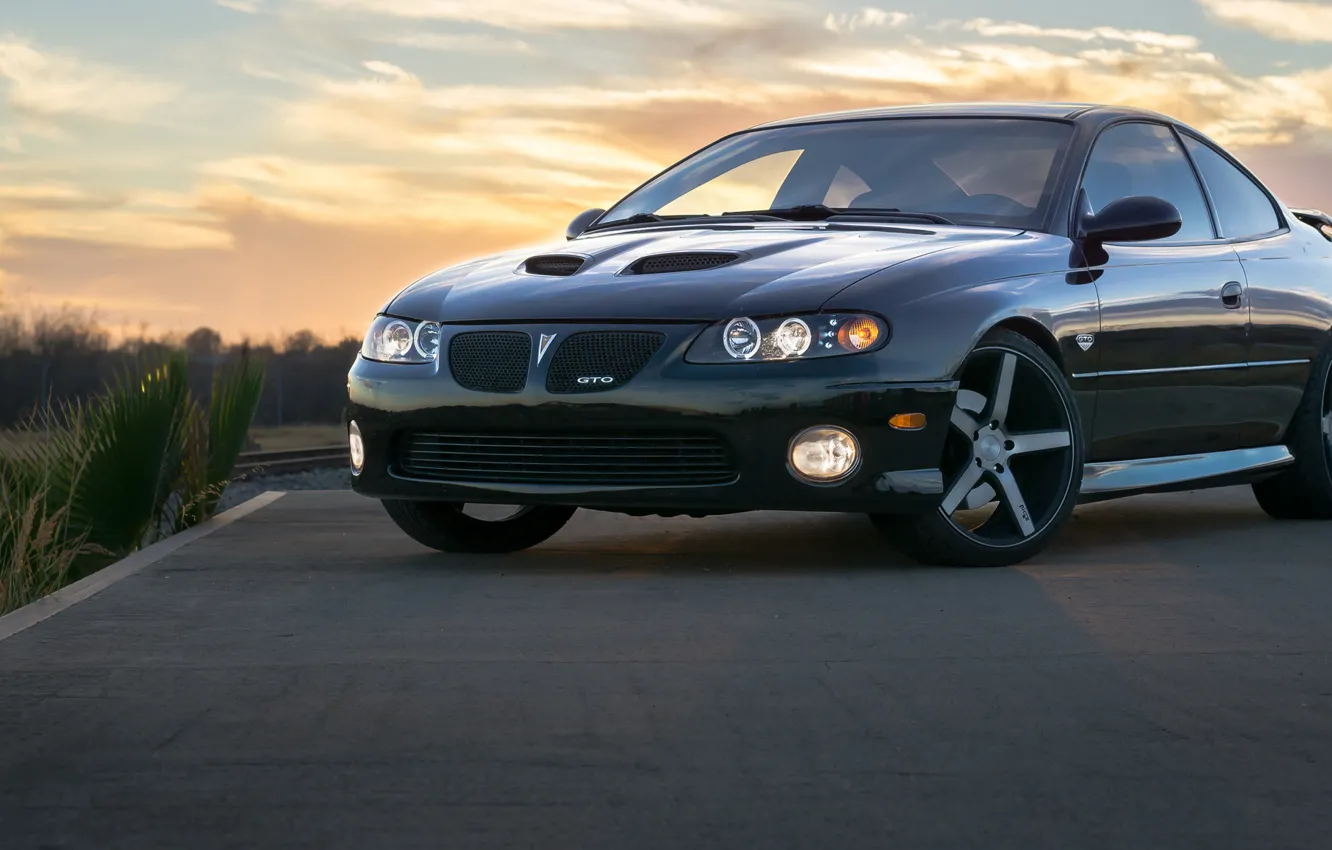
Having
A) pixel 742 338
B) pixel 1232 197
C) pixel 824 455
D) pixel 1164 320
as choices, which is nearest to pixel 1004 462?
pixel 824 455

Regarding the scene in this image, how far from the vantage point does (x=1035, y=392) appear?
6566 millimetres

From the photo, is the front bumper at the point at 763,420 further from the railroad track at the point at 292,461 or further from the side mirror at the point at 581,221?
the railroad track at the point at 292,461

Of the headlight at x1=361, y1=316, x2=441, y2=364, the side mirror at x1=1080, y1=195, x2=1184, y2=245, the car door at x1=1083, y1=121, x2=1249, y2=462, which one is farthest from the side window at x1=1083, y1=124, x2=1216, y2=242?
the headlight at x1=361, y1=316, x2=441, y2=364

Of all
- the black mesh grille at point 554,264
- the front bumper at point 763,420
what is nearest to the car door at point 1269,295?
the front bumper at point 763,420

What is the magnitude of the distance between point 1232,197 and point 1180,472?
145 cm

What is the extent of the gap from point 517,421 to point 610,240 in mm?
1062

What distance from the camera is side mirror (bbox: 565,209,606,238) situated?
7914 mm

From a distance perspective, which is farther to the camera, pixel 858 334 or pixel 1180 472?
pixel 1180 472

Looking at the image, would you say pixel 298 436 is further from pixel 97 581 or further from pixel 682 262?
pixel 682 262

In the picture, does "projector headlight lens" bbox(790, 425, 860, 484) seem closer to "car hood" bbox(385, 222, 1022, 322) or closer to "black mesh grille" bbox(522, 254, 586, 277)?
"car hood" bbox(385, 222, 1022, 322)

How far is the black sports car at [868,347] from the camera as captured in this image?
6047mm

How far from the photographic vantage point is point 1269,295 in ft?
26.3

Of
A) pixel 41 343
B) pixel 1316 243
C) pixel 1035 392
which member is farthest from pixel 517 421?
pixel 41 343

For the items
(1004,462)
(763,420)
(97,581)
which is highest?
(763,420)
